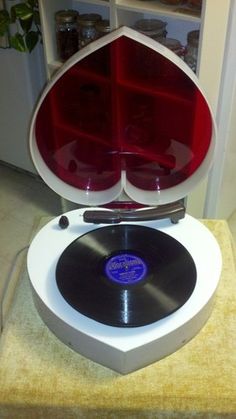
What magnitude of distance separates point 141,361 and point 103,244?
0.23 m

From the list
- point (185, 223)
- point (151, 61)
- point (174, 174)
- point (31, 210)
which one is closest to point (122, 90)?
point (151, 61)

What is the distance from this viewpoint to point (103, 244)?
0.87m

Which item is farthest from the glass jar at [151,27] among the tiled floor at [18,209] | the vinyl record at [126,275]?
the tiled floor at [18,209]

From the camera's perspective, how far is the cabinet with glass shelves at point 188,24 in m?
1.17

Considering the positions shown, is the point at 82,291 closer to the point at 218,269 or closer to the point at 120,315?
the point at 120,315

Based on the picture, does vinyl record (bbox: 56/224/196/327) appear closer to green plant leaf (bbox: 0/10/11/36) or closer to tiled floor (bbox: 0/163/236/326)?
tiled floor (bbox: 0/163/236/326)

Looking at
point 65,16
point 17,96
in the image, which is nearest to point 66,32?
point 65,16

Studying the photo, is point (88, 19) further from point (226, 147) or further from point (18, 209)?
point (18, 209)

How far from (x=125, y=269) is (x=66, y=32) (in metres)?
0.98

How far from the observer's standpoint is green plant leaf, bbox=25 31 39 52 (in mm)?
1608

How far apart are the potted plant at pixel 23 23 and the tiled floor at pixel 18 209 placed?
628 millimetres

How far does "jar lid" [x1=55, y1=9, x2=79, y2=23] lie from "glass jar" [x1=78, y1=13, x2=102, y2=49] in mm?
34

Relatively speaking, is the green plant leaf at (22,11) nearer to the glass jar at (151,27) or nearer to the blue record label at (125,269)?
the glass jar at (151,27)

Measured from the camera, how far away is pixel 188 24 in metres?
1.46
